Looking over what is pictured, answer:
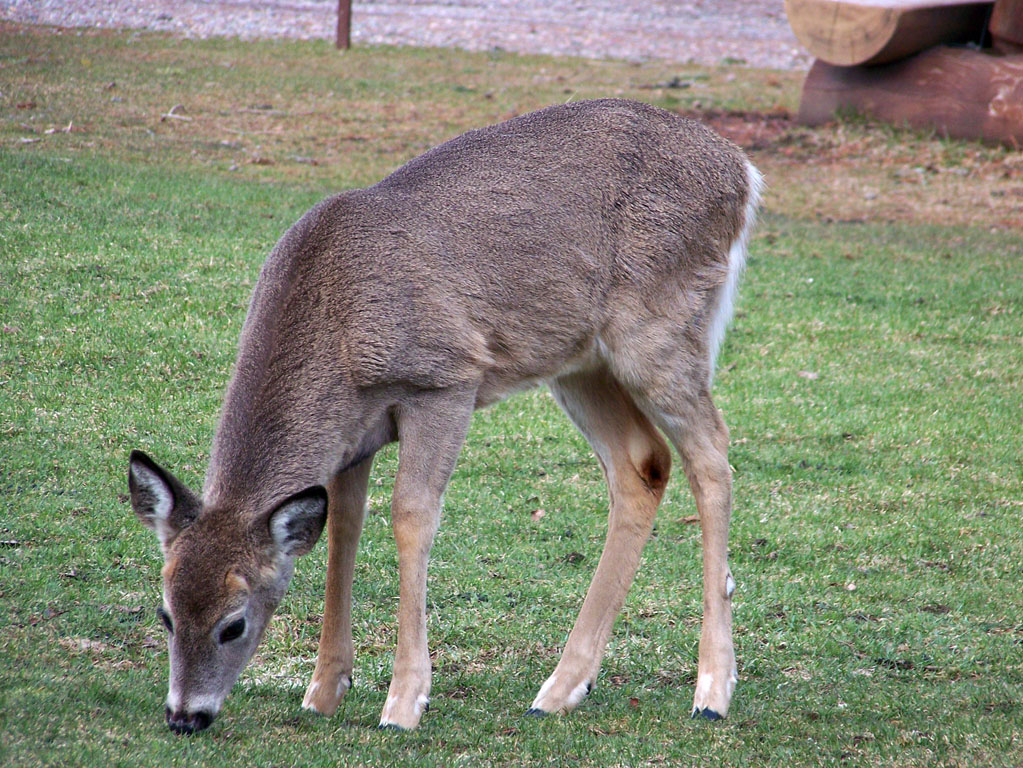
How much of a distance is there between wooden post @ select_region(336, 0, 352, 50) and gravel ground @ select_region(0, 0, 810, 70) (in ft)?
3.36

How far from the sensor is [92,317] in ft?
29.5

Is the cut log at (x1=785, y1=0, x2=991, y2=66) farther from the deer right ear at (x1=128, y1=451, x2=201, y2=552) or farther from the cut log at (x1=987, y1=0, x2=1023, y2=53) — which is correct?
the deer right ear at (x1=128, y1=451, x2=201, y2=552)

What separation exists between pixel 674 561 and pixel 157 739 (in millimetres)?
3536

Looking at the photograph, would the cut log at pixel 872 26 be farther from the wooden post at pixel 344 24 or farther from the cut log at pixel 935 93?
the wooden post at pixel 344 24

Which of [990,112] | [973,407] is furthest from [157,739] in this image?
[990,112]

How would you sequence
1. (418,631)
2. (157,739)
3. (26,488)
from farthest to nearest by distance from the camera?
(26,488)
(418,631)
(157,739)


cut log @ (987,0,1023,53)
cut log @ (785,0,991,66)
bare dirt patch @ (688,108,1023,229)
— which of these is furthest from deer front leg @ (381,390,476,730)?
cut log @ (987,0,1023,53)

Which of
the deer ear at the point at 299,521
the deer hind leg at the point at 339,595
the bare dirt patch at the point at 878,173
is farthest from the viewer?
the bare dirt patch at the point at 878,173

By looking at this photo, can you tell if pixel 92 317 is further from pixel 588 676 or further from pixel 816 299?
pixel 816 299

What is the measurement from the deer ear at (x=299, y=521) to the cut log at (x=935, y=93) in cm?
1343

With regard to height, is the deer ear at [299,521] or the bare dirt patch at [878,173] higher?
the deer ear at [299,521]

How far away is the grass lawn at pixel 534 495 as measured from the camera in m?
4.79

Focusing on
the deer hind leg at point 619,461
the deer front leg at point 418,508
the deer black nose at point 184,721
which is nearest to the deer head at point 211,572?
the deer black nose at point 184,721

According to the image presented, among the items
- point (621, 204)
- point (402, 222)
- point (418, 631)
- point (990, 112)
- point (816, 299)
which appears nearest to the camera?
point (418, 631)
